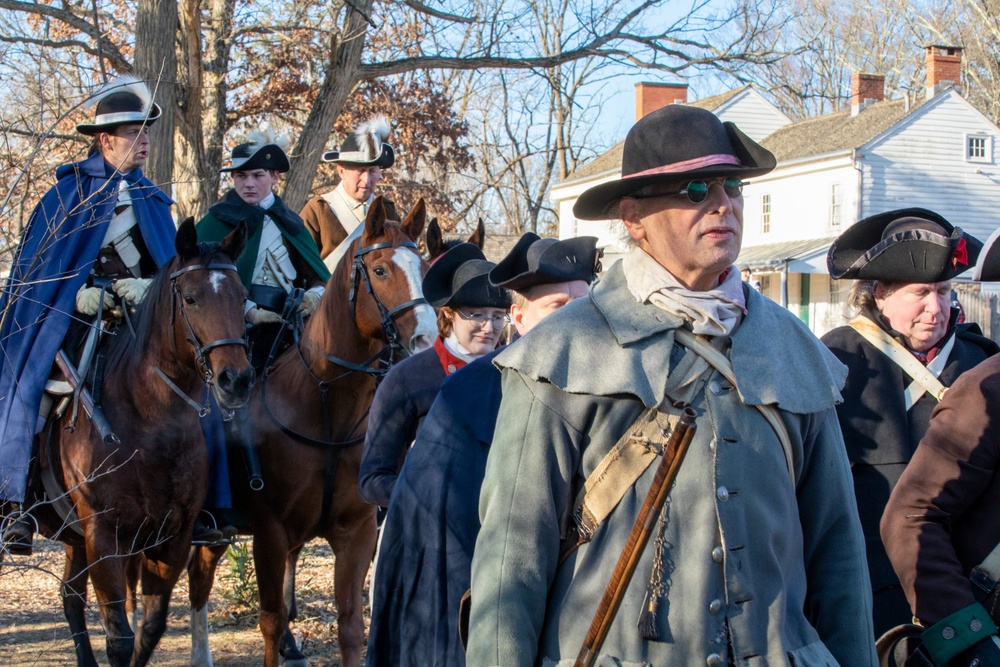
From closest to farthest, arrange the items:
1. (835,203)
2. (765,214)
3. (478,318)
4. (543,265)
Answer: (543,265) → (478,318) → (835,203) → (765,214)

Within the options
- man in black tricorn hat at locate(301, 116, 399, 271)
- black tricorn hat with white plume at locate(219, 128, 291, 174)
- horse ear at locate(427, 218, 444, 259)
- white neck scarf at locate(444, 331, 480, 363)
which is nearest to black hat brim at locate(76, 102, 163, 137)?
black tricorn hat with white plume at locate(219, 128, 291, 174)

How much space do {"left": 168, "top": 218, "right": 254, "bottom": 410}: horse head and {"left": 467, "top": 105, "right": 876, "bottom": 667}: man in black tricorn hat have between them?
11.7 feet

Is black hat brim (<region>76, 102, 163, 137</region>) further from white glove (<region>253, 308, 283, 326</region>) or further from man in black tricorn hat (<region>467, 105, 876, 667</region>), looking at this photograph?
man in black tricorn hat (<region>467, 105, 876, 667</region>)

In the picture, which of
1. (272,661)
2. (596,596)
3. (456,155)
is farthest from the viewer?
(456,155)

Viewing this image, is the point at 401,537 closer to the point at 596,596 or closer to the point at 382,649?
the point at 382,649

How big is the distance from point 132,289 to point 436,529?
3.34 metres

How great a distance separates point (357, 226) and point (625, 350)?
A: 20.2ft

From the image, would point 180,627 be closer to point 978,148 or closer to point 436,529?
point 436,529

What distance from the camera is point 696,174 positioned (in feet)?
8.25

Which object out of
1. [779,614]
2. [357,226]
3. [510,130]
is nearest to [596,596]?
[779,614]

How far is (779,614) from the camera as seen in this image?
8.02ft

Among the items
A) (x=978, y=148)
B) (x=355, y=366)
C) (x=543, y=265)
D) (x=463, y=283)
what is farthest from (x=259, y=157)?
(x=978, y=148)

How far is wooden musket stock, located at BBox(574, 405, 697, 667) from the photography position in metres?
2.35

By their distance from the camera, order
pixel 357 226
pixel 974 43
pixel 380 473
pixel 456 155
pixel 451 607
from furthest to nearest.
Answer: pixel 974 43, pixel 456 155, pixel 357 226, pixel 380 473, pixel 451 607
